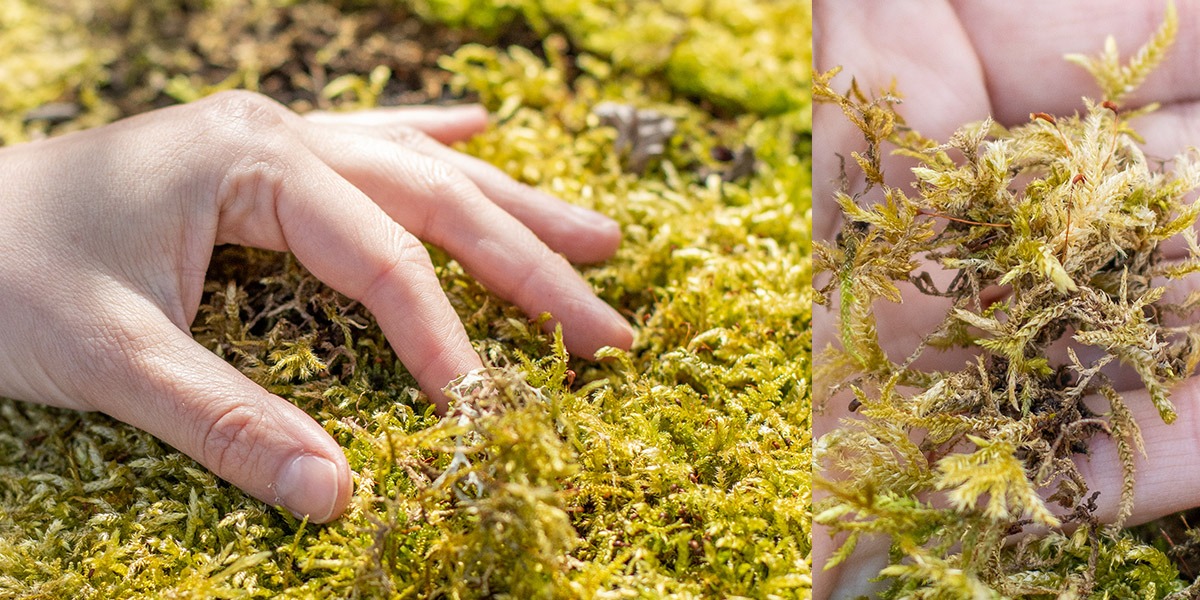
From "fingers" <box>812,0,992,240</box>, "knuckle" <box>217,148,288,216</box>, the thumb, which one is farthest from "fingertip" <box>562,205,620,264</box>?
the thumb

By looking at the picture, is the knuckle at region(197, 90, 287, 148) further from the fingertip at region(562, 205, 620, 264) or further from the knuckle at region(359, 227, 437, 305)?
the fingertip at region(562, 205, 620, 264)

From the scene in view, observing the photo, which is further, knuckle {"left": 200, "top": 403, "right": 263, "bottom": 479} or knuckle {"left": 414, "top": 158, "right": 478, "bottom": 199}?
knuckle {"left": 414, "top": 158, "right": 478, "bottom": 199}

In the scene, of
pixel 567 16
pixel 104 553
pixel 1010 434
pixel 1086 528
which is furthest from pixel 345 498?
pixel 567 16

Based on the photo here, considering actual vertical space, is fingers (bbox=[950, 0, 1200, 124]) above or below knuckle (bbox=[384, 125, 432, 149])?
above

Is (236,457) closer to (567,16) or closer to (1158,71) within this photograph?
(567,16)

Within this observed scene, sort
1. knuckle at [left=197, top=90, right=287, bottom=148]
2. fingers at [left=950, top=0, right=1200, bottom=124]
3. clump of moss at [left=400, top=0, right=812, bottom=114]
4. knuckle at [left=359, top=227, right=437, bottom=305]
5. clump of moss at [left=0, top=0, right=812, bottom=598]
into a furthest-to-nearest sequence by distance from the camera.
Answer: clump of moss at [left=400, top=0, right=812, bottom=114] < fingers at [left=950, top=0, right=1200, bottom=124] < knuckle at [left=197, top=90, right=287, bottom=148] < knuckle at [left=359, top=227, right=437, bottom=305] < clump of moss at [left=0, top=0, right=812, bottom=598]

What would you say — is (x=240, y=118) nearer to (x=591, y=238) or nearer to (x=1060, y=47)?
(x=591, y=238)

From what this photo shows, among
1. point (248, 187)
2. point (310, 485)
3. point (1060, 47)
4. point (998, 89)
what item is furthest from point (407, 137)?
point (1060, 47)

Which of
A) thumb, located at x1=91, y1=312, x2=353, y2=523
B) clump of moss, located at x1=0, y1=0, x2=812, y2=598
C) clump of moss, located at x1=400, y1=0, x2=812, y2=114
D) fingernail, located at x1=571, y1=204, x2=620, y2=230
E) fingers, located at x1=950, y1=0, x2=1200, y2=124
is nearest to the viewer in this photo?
clump of moss, located at x1=0, y1=0, x2=812, y2=598

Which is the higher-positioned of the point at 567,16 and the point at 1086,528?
the point at 567,16
